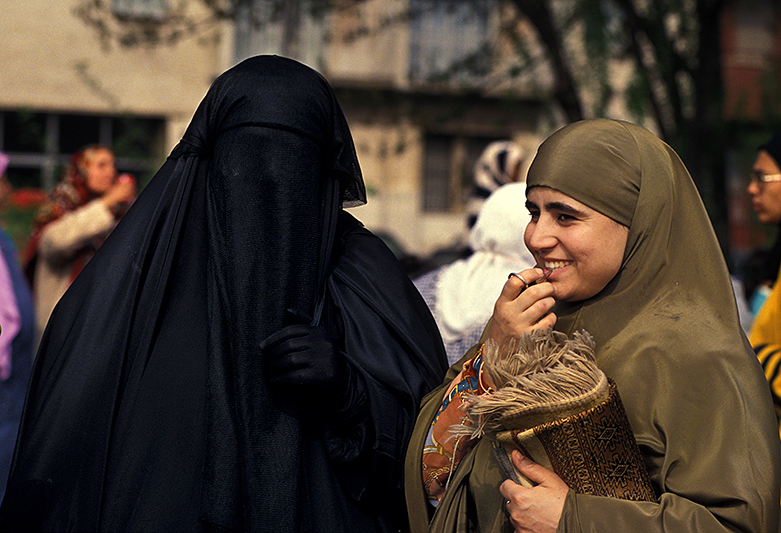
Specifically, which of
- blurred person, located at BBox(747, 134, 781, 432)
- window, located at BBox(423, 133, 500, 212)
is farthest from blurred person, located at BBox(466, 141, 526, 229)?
window, located at BBox(423, 133, 500, 212)

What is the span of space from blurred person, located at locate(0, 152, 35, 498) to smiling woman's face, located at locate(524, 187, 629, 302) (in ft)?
8.31

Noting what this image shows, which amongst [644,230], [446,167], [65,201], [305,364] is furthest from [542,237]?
[446,167]

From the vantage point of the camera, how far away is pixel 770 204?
3.70 meters

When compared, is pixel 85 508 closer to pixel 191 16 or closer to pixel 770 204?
pixel 770 204

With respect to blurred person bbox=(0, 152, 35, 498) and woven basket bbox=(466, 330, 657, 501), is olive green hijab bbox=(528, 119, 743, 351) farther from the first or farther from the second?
blurred person bbox=(0, 152, 35, 498)

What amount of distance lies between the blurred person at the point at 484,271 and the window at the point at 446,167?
1447cm

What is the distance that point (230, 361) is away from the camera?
1.99 m

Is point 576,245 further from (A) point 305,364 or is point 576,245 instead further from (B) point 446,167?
(B) point 446,167

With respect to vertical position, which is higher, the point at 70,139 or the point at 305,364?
the point at 70,139

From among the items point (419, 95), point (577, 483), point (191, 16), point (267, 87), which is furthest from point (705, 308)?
point (191, 16)

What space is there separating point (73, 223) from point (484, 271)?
9.05 feet

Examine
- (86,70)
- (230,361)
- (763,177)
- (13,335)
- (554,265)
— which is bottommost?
(13,335)

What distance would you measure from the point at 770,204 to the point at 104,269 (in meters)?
2.81

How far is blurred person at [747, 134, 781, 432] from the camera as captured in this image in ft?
10.2
